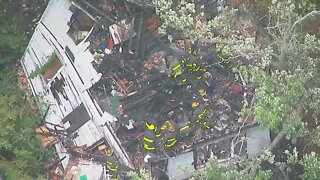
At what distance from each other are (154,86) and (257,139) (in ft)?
6.78

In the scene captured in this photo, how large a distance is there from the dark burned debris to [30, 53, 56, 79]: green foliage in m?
1.13

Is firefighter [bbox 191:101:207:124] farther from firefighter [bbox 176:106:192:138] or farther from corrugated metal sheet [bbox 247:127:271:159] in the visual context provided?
corrugated metal sheet [bbox 247:127:271:159]

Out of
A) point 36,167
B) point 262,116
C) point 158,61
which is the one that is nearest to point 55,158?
point 36,167

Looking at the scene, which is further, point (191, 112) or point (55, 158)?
point (55, 158)

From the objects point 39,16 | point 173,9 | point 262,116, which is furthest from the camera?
point 39,16

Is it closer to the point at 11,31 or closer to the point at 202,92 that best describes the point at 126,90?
the point at 202,92

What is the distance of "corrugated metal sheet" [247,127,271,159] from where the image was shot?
8.73 metres

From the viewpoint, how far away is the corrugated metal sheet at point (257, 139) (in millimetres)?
8727

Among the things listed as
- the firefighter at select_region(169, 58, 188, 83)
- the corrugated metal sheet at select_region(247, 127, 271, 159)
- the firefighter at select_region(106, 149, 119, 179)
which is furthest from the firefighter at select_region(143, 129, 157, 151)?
the corrugated metal sheet at select_region(247, 127, 271, 159)

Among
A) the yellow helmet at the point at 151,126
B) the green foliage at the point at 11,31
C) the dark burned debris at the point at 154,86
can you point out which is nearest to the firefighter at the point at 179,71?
the dark burned debris at the point at 154,86

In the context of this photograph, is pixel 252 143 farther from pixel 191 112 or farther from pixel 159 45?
pixel 159 45

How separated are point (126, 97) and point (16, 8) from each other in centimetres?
358

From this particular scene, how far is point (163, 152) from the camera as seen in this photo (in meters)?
8.81

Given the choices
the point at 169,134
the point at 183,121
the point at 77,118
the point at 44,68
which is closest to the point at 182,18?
the point at 183,121
